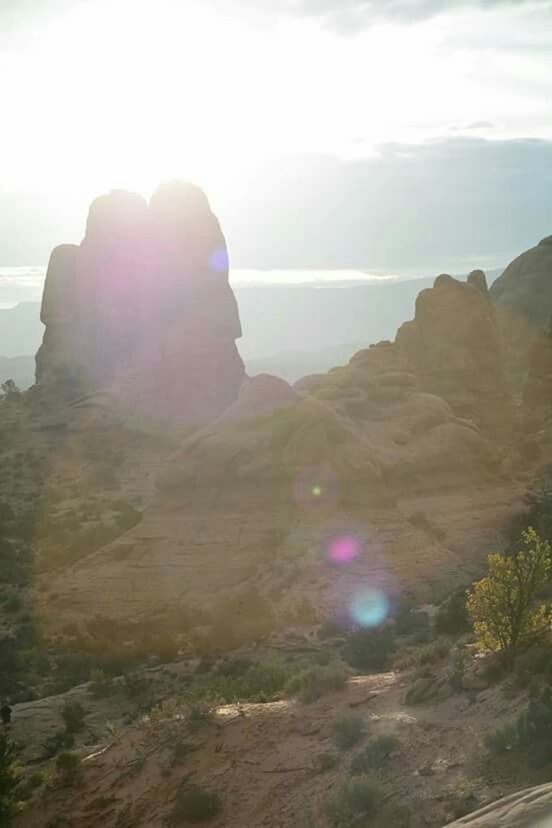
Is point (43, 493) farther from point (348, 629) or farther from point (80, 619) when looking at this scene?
point (348, 629)

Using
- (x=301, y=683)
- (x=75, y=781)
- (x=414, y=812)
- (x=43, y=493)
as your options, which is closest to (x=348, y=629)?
(x=301, y=683)

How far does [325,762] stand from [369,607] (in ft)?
48.3

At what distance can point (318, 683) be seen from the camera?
16.6 metres

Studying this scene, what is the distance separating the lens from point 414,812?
36.3 ft

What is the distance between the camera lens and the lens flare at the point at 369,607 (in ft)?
88.9

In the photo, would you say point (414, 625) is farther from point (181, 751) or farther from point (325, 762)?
point (325, 762)

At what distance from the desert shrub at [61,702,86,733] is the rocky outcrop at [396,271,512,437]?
119 ft

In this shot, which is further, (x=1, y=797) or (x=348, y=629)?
(x=348, y=629)

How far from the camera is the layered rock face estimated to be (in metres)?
71.4

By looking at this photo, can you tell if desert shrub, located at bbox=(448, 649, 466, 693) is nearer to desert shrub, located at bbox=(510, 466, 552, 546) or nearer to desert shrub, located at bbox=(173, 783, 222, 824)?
desert shrub, located at bbox=(173, 783, 222, 824)

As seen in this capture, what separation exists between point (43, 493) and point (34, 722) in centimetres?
3587

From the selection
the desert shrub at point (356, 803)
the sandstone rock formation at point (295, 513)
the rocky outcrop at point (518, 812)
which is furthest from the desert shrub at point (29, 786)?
the sandstone rock formation at point (295, 513)

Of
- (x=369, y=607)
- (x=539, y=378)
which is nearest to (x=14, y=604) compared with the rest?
(x=369, y=607)

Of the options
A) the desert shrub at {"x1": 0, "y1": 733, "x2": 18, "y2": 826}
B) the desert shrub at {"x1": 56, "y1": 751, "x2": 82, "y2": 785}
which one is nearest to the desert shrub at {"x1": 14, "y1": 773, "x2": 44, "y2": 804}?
the desert shrub at {"x1": 0, "y1": 733, "x2": 18, "y2": 826}
